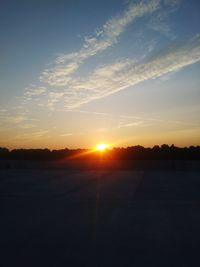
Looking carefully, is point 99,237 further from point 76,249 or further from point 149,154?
point 149,154

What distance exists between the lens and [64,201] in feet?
47.3

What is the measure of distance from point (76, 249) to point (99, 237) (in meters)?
1.14

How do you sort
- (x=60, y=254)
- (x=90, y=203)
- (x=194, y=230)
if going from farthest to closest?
(x=90, y=203), (x=194, y=230), (x=60, y=254)

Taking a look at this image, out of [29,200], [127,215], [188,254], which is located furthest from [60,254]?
[29,200]

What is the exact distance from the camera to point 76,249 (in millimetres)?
7113

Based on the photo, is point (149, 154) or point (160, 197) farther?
point (149, 154)

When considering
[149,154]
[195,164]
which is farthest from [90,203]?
[149,154]

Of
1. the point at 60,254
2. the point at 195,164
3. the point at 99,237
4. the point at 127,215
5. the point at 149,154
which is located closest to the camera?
the point at 60,254

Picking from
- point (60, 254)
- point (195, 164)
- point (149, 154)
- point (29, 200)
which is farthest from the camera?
point (149, 154)

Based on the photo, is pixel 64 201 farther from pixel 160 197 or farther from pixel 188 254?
pixel 188 254

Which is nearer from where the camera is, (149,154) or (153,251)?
(153,251)

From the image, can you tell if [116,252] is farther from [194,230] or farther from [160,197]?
[160,197]

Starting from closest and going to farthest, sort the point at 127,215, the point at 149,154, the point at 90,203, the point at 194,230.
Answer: the point at 194,230 → the point at 127,215 → the point at 90,203 → the point at 149,154

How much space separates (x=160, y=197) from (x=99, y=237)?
7874mm
